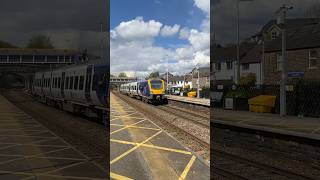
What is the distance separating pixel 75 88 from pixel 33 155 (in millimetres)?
1108

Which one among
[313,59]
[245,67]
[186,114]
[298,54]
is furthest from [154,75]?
[245,67]

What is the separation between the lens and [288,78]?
17609 millimetres

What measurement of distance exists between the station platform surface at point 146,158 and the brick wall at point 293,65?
16821mm

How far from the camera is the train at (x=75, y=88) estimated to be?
12.7ft

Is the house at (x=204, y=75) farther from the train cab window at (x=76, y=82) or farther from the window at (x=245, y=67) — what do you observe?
the window at (x=245, y=67)

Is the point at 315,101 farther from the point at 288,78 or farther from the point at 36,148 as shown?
the point at 36,148

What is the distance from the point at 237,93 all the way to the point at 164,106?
8143mm

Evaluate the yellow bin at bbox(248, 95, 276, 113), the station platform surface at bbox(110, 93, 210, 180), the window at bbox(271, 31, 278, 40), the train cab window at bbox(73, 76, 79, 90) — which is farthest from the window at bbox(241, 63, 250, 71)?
the train cab window at bbox(73, 76, 79, 90)

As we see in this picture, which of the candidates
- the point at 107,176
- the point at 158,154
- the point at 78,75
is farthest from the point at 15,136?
the point at 158,154

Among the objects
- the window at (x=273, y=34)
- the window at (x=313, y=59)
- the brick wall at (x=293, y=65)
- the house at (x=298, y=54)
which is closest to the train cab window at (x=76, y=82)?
the house at (x=298, y=54)

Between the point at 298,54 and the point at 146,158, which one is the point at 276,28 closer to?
the point at 298,54

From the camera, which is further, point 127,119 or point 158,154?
point 127,119

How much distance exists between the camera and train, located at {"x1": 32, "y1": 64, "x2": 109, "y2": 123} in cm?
387

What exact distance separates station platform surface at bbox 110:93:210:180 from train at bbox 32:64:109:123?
180 mm
